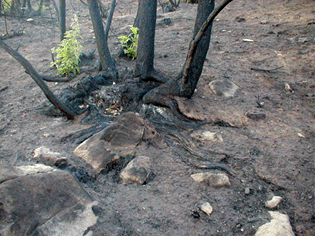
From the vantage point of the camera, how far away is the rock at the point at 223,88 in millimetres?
4578

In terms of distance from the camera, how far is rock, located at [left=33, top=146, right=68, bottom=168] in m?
3.05

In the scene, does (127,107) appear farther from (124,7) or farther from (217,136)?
(124,7)

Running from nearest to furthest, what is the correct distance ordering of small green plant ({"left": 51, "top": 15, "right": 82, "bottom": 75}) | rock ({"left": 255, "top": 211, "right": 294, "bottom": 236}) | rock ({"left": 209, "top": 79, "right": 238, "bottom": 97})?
rock ({"left": 255, "top": 211, "right": 294, "bottom": 236})
rock ({"left": 209, "top": 79, "right": 238, "bottom": 97})
small green plant ({"left": 51, "top": 15, "right": 82, "bottom": 75})

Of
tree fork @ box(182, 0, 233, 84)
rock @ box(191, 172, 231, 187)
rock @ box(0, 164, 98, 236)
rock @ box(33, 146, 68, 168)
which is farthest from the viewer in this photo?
tree fork @ box(182, 0, 233, 84)

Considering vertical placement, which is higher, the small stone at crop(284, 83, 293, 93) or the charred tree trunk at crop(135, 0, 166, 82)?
the charred tree trunk at crop(135, 0, 166, 82)

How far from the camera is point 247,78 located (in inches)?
206

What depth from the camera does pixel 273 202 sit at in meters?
2.64

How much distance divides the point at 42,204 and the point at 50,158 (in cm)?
91

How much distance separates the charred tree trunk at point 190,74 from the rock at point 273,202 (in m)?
2.03

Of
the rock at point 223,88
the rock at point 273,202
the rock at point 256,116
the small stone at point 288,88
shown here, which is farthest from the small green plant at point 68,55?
the rock at point 273,202

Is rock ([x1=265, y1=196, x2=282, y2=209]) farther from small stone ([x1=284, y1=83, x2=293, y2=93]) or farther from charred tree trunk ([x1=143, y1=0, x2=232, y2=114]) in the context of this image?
small stone ([x1=284, y1=83, x2=293, y2=93])

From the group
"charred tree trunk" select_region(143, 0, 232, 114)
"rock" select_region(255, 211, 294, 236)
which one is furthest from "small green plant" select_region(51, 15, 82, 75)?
"rock" select_region(255, 211, 294, 236)

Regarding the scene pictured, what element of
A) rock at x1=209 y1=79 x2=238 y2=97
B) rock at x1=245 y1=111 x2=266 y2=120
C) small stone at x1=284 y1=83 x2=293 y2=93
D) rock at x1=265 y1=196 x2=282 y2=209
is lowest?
rock at x1=265 y1=196 x2=282 y2=209

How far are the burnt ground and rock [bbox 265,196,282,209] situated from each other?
0.18 feet
